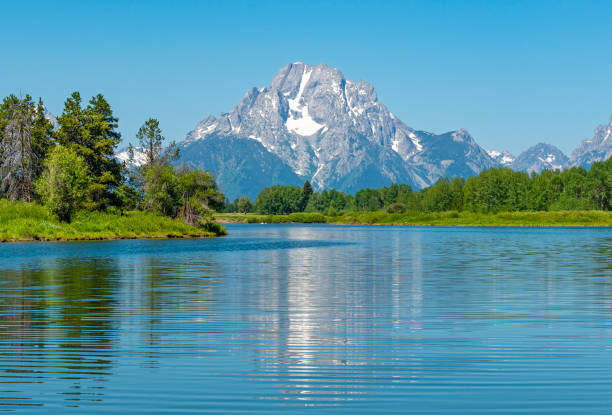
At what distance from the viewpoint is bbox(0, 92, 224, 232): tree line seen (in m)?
118

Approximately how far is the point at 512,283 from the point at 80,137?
103569 millimetres

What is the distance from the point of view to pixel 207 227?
134 m

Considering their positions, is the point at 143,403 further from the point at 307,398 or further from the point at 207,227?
the point at 207,227

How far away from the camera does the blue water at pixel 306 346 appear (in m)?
13.6

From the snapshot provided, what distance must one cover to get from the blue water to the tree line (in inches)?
3281

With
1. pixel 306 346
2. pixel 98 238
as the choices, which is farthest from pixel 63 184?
pixel 306 346

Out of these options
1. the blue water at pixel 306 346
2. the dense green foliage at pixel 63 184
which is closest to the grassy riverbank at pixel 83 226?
the dense green foliage at pixel 63 184

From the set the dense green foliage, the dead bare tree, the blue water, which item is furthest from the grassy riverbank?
the blue water

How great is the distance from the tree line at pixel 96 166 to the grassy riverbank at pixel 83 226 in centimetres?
267

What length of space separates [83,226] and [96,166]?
1922 centimetres

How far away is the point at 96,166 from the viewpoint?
124m

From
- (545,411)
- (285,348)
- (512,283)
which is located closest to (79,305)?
(285,348)

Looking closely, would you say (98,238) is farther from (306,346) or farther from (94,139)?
(306,346)

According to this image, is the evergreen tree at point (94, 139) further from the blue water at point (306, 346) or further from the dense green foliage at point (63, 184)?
the blue water at point (306, 346)
